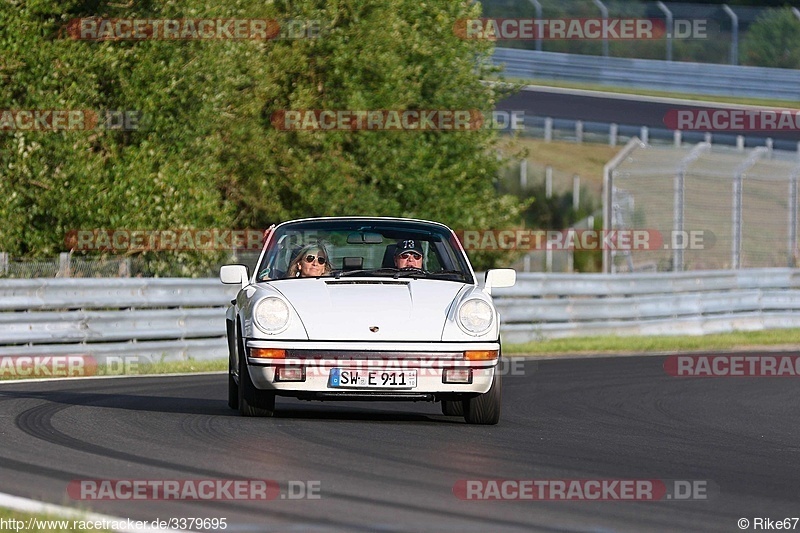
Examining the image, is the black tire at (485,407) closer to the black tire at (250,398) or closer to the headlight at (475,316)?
the headlight at (475,316)

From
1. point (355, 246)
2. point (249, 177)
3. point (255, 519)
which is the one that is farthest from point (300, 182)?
point (255, 519)

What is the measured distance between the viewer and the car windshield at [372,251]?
10133 mm

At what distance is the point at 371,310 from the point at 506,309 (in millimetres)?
11228

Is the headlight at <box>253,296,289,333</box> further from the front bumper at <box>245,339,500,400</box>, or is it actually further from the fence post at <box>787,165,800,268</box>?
the fence post at <box>787,165,800,268</box>

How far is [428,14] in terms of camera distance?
25234mm

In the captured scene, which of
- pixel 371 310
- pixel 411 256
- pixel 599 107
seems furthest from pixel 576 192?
pixel 371 310

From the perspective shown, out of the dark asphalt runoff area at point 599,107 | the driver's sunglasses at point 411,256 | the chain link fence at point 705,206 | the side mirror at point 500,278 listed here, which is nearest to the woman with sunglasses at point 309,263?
the driver's sunglasses at point 411,256

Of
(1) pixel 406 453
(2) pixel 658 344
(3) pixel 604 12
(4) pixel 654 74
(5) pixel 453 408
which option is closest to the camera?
→ (1) pixel 406 453

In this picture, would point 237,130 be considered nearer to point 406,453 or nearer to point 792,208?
point 792,208

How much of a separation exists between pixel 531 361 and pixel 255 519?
12.7m

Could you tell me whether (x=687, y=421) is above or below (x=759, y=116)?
below

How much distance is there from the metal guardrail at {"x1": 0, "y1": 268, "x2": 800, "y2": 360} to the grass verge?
0.31 meters

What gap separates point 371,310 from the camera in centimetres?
923

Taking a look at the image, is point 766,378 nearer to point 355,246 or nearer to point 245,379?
point 355,246
